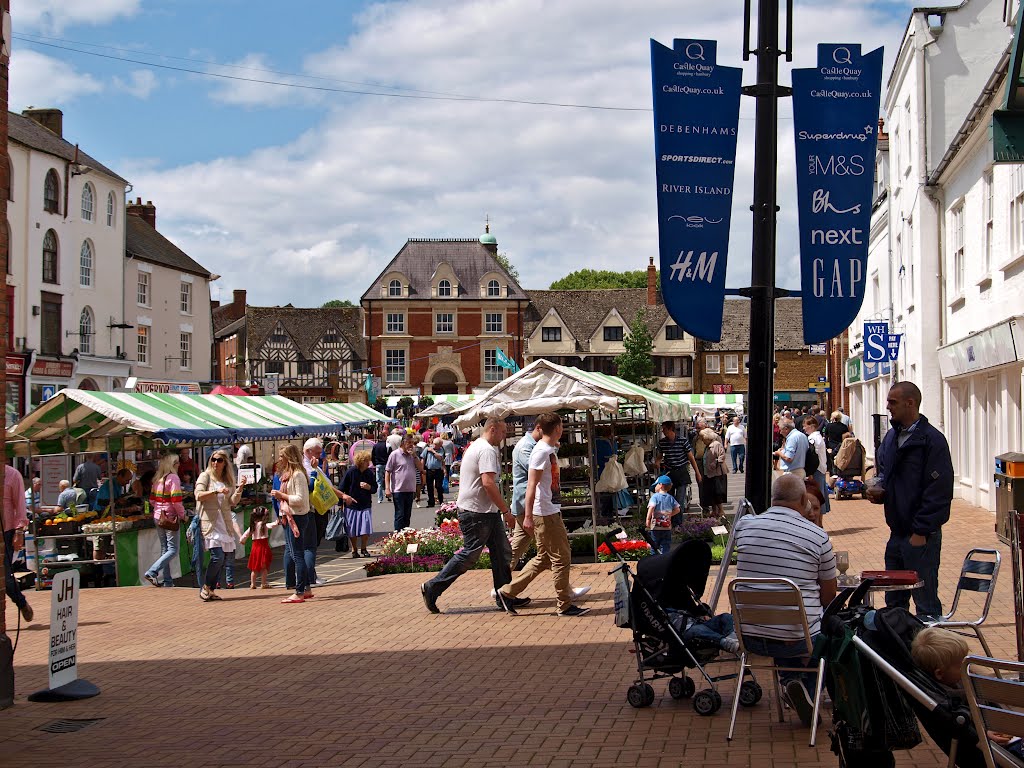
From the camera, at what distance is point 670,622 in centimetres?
720

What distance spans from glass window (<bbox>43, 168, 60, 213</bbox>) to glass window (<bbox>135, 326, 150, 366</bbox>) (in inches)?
299

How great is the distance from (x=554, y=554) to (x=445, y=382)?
65.7m

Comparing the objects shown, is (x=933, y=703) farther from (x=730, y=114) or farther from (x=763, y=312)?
(x=730, y=114)

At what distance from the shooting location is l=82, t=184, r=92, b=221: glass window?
128ft

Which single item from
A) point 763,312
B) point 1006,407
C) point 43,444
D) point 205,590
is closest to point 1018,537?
point 763,312

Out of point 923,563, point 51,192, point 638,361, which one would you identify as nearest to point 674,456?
point 923,563

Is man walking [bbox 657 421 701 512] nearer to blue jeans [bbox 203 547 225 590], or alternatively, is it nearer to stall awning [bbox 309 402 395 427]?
stall awning [bbox 309 402 395 427]

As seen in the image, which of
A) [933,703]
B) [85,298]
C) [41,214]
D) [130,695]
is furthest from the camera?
[85,298]

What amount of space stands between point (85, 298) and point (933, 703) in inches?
1489

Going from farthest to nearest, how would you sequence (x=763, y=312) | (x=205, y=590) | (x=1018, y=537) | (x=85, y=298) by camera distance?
1. (x=85, y=298)
2. (x=205, y=590)
3. (x=763, y=312)
4. (x=1018, y=537)

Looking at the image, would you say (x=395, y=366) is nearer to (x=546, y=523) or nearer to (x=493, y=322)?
(x=493, y=322)

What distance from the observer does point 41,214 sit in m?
35.9

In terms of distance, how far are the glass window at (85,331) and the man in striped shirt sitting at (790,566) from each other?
35324 mm

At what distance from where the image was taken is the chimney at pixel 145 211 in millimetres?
50844
